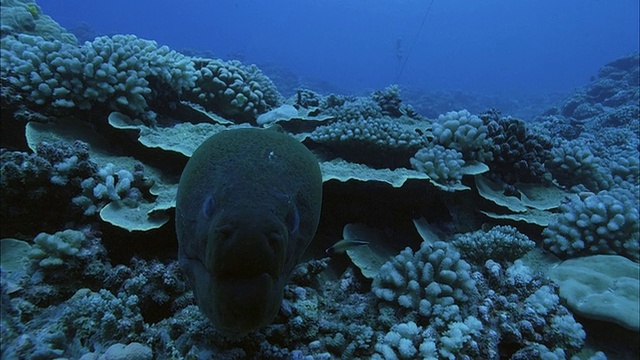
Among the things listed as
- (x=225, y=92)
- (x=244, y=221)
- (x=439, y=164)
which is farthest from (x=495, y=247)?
(x=225, y=92)

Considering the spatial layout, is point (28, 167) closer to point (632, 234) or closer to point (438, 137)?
point (438, 137)

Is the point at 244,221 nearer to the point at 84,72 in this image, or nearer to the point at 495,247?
the point at 495,247

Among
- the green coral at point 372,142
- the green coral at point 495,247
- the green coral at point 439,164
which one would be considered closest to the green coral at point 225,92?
the green coral at point 372,142

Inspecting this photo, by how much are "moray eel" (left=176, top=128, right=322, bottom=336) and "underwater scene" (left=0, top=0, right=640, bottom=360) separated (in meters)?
0.01

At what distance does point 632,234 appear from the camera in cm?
378

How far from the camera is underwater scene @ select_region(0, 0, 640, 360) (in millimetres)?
2154

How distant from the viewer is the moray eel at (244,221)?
1599 millimetres

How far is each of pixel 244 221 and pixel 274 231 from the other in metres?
0.16

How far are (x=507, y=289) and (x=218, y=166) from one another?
304cm

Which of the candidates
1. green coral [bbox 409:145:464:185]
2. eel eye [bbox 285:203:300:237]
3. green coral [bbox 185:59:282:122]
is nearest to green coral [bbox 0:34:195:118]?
green coral [bbox 185:59:282:122]

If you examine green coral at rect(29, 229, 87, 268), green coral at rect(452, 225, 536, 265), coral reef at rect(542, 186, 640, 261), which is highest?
coral reef at rect(542, 186, 640, 261)

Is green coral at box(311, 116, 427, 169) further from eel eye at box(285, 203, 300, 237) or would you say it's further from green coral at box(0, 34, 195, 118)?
eel eye at box(285, 203, 300, 237)

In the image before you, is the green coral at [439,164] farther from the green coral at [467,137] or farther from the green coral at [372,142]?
the green coral at [467,137]

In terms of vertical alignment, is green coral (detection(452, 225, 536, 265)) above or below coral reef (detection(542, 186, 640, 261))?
below
